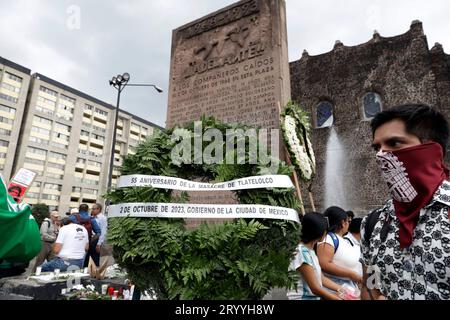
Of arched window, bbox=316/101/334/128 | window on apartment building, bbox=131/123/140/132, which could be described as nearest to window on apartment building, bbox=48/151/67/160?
window on apartment building, bbox=131/123/140/132

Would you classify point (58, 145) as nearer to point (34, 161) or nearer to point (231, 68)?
point (34, 161)

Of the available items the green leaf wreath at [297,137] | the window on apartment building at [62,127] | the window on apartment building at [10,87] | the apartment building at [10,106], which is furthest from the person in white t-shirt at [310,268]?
the window on apartment building at [62,127]

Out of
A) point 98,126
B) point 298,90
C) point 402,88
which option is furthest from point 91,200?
point 402,88

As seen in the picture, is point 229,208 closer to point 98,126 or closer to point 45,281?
point 45,281

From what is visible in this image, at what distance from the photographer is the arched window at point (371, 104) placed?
1768 centimetres

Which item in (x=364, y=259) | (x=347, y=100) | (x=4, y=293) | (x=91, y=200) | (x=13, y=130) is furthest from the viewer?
(x=91, y=200)

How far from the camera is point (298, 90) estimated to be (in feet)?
66.2

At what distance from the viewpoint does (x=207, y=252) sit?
2.25 meters

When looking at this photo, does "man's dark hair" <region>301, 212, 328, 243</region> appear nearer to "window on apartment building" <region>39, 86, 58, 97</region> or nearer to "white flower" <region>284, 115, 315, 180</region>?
"white flower" <region>284, 115, 315, 180</region>

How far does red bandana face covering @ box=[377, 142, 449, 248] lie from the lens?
1.58 metres

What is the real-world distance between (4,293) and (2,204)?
3020 mm

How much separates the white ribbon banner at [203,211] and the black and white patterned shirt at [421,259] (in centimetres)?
81

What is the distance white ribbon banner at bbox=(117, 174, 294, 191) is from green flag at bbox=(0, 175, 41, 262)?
749mm

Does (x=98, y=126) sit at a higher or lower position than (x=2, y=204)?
higher
